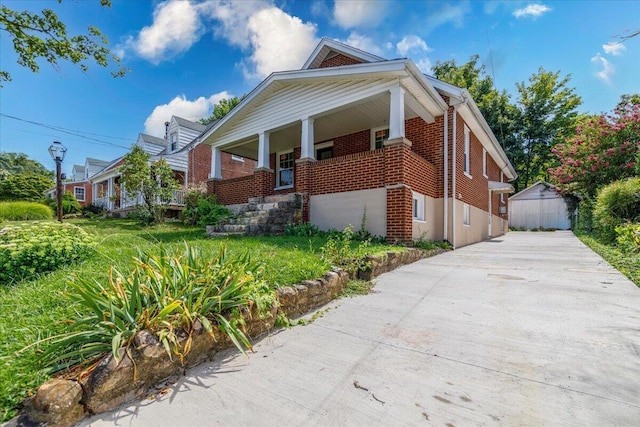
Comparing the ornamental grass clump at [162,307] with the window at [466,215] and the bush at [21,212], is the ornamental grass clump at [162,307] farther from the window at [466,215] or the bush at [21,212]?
the bush at [21,212]

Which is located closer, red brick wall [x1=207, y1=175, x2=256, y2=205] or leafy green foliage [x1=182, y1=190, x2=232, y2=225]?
leafy green foliage [x1=182, y1=190, x2=232, y2=225]

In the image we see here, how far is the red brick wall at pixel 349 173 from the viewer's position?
698cm

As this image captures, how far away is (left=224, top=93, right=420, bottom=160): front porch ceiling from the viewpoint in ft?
25.7

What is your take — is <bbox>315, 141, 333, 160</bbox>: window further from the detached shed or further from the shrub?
the detached shed

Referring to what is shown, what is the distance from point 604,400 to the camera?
168cm

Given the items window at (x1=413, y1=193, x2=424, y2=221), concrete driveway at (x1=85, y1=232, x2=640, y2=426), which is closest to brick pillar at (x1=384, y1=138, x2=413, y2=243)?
window at (x1=413, y1=193, x2=424, y2=221)

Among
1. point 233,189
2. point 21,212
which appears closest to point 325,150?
point 233,189

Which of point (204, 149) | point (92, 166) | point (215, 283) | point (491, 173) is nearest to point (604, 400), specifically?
point (215, 283)

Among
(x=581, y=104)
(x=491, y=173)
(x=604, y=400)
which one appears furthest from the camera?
(x=581, y=104)

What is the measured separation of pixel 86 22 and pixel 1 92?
9.56ft

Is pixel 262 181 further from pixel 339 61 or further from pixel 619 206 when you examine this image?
pixel 619 206

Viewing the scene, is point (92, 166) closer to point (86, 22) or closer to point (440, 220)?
point (86, 22)

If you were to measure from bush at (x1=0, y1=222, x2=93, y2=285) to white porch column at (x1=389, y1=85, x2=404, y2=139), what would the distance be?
20.0 ft

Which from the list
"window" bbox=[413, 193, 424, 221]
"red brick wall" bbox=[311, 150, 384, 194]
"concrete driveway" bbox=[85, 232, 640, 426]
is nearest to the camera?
"concrete driveway" bbox=[85, 232, 640, 426]
